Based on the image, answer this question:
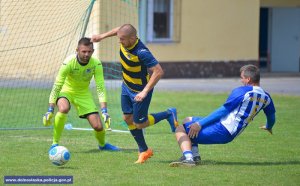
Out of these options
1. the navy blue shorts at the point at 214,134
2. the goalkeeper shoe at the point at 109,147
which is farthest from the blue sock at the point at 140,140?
the goalkeeper shoe at the point at 109,147

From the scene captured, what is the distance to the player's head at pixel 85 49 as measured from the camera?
1093 centimetres

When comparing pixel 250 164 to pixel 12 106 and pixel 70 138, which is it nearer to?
pixel 70 138

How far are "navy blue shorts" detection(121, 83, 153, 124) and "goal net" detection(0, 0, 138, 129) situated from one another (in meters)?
3.81

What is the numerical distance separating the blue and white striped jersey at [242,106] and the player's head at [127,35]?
1.42 meters

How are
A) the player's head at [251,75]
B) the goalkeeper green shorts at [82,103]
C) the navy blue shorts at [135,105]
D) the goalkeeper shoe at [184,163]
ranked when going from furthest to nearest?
the goalkeeper green shorts at [82,103], the navy blue shorts at [135,105], the player's head at [251,75], the goalkeeper shoe at [184,163]

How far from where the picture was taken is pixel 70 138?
42.5 ft

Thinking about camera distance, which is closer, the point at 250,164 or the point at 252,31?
the point at 250,164

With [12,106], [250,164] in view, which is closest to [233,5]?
[12,106]

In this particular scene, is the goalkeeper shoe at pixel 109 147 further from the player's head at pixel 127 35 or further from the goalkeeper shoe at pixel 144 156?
the player's head at pixel 127 35

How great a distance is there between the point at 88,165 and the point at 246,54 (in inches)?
784

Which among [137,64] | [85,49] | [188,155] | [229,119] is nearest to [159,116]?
[137,64]

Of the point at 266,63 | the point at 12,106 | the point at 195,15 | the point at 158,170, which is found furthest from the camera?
the point at 266,63

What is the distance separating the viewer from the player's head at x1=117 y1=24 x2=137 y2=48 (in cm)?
998

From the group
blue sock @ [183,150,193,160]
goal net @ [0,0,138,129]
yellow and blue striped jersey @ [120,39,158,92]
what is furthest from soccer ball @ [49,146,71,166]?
goal net @ [0,0,138,129]
